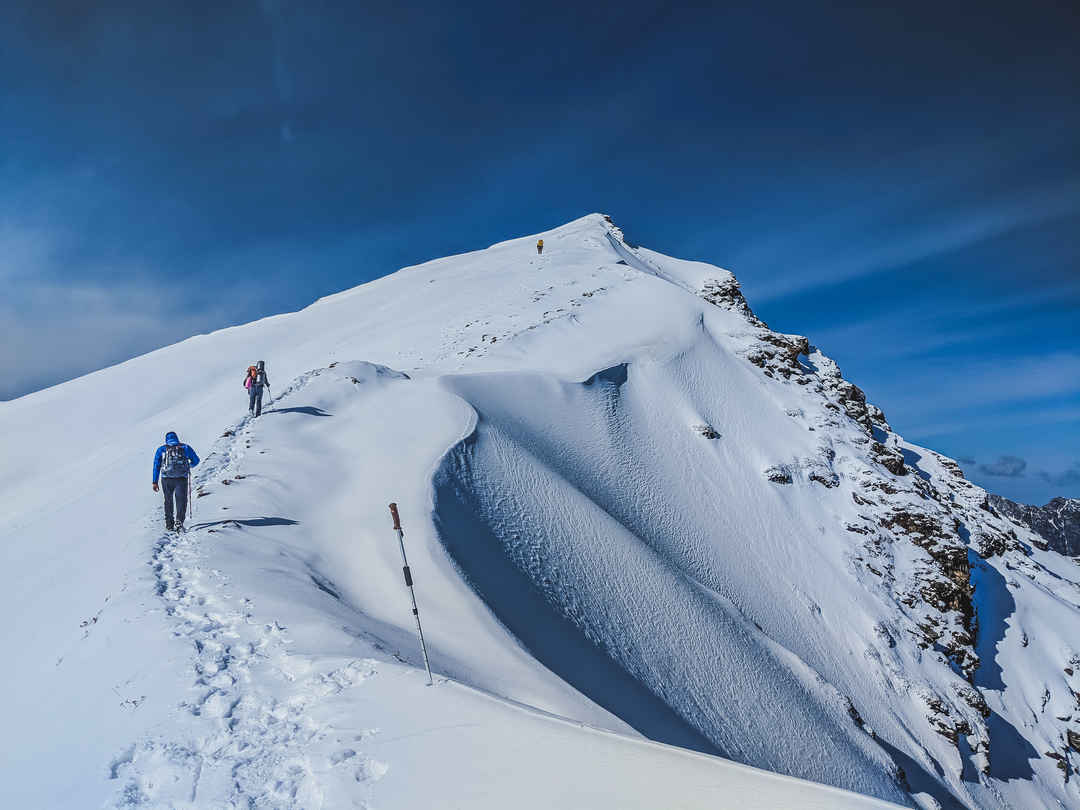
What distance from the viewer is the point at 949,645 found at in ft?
91.7

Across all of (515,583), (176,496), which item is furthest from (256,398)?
(515,583)

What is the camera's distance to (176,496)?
444 inches

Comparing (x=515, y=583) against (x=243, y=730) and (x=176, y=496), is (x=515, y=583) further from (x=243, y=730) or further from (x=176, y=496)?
(x=243, y=730)

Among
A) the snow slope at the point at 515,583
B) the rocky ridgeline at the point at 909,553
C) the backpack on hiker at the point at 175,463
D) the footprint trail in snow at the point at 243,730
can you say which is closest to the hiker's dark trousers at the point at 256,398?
the snow slope at the point at 515,583

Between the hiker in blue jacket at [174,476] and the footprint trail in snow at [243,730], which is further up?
the hiker in blue jacket at [174,476]

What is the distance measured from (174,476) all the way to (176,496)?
1.44 ft

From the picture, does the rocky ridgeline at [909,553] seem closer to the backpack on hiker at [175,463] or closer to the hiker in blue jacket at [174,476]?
the hiker in blue jacket at [174,476]

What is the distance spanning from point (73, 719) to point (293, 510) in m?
7.03

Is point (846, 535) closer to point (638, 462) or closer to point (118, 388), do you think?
point (638, 462)

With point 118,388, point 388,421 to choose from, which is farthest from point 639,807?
point 118,388

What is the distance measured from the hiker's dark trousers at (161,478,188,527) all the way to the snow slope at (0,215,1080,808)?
1.28ft

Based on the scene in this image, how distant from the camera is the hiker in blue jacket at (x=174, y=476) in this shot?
1108cm

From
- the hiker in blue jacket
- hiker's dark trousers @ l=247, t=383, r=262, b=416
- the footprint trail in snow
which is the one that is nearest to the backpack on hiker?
the hiker in blue jacket

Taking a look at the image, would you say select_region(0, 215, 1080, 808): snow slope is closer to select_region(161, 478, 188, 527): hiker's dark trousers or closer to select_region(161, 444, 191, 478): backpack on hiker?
select_region(161, 478, 188, 527): hiker's dark trousers
